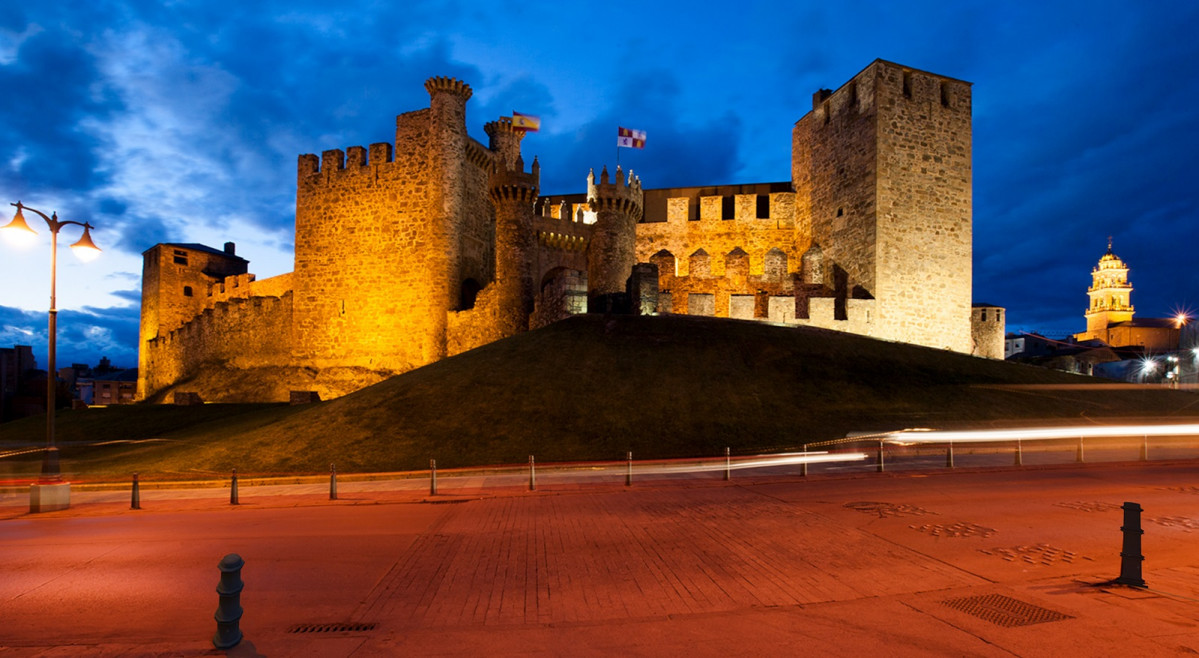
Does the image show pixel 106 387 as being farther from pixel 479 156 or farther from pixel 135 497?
pixel 135 497

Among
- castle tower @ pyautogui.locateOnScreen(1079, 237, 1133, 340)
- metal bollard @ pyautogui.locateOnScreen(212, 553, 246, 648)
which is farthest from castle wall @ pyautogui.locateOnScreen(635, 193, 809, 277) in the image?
castle tower @ pyautogui.locateOnScreen(1079, 237, 1133, 340)

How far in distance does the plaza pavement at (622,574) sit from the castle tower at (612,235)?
81.6ft

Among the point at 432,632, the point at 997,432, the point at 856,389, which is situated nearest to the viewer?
the point at 432,632

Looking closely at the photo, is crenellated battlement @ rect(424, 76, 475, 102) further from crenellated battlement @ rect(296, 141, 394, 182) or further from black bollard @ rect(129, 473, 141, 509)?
black bollard @ rect(129, 473, 141, 509)

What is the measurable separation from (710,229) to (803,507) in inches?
1578

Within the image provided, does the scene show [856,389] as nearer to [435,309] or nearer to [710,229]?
[435,309]

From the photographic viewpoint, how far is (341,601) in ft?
21.7

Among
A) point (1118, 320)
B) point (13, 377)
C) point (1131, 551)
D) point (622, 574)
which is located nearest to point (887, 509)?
point (1131, 551)

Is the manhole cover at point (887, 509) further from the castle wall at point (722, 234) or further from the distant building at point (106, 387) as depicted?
the distant building at point (106, 387)

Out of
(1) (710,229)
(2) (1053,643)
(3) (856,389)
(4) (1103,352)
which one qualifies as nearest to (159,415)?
(3) (856,389)

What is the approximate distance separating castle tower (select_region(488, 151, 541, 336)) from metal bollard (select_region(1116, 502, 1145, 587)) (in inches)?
1116

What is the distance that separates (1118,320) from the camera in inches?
4023

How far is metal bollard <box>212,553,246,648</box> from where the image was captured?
5.00m

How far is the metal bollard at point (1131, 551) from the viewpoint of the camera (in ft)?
21.3
